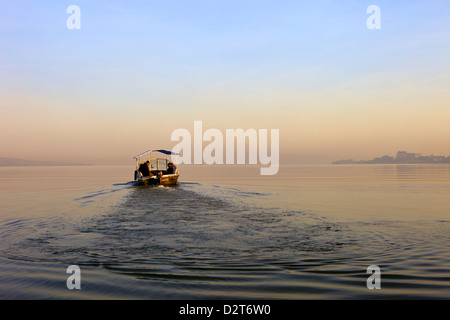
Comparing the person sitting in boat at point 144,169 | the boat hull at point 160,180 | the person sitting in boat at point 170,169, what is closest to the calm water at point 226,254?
the boat hull at point 160,180

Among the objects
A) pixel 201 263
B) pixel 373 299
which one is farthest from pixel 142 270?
pixel 373 299

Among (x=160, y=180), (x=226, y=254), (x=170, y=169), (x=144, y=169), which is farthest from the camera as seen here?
(x=170, y=169)

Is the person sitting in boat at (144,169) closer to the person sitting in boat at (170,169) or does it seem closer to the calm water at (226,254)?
the person sitting in boat at (170,169)

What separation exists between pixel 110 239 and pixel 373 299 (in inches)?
419

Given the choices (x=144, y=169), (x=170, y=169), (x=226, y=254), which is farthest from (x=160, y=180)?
(x=226, y=254)

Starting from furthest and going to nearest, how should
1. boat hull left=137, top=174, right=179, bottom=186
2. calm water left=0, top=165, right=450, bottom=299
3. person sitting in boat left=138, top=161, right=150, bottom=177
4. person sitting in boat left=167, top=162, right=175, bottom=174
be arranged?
person sitting in boat left=167, top=162, right=175, bottom=174
person sitting in boat left=138, top=161, right=150, bottom=177
boat hull left=137, top=174, right=179, bottom=186
calm water left=0, top=165, right=450, bottom=299

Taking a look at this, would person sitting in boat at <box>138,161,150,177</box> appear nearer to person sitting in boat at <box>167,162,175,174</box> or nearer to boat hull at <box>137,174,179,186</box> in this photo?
boat hull at <box>137,174,179,186</box>

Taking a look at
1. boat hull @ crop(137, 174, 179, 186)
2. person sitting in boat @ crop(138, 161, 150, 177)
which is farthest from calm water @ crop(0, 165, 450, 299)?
person sitting in boat @ crop(138, 161, 150, 177)

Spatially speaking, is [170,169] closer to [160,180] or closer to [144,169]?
[144,169]

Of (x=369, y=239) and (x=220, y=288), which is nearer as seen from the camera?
(x=220, y=288)

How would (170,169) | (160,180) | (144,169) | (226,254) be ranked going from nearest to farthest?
(226,254)
(160,180)
(144,169)
(170,169)

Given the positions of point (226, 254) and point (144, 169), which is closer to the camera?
point (226, 254)
